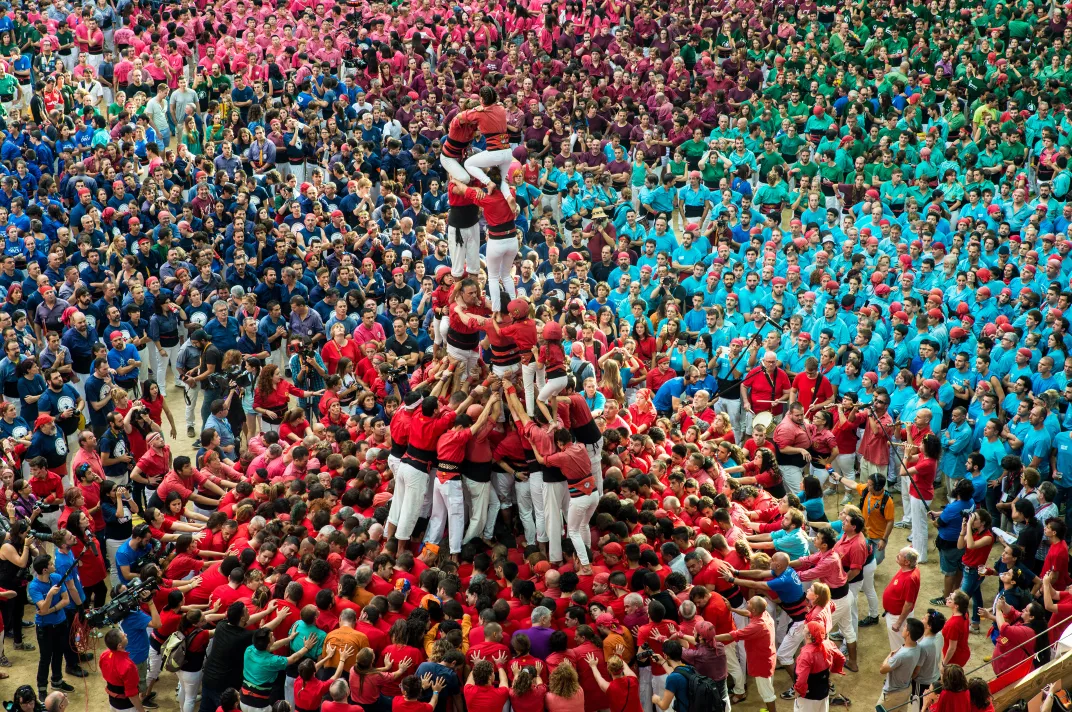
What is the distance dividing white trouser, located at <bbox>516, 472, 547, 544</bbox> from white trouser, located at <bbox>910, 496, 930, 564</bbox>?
5.38 m

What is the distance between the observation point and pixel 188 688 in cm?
1443

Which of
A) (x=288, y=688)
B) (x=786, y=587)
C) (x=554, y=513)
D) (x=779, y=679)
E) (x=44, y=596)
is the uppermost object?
(x=554, y=513)

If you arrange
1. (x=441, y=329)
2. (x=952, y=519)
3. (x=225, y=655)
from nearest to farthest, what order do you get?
(x=225, y=655) < (x=441, y=329) < (x=952, y=519)

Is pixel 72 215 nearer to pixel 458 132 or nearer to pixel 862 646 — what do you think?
pixel 458 132

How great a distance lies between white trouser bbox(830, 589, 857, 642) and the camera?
15.6 m

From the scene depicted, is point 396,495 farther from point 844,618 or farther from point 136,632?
point 844,618

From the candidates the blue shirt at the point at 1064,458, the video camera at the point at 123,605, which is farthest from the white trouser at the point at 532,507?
the blue shirt at the point at 1064,458

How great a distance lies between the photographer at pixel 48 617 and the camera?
1455cm

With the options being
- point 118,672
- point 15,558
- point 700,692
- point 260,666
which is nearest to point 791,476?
point 700,692

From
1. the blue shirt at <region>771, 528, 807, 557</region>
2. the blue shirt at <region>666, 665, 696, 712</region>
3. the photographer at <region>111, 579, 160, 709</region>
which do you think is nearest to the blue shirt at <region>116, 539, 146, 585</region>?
the photographer at <region>111, 579, 160, 709</region>

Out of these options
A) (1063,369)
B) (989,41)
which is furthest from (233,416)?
(989,41)

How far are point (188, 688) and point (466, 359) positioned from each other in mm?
4914

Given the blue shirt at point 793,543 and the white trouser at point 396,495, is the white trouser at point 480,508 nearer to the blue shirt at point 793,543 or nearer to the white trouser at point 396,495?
the white trouser at point 396,495

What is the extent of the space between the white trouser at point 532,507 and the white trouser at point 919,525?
5379 millimetres
